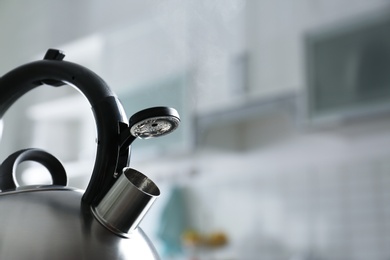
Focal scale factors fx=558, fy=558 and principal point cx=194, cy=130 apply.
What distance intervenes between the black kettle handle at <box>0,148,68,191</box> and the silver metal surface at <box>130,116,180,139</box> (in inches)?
4.4

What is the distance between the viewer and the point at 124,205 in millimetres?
381

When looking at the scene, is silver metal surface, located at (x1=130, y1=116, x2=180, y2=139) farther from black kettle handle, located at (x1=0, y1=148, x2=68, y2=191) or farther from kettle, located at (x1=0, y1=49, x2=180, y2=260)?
black kettle handle, located at (x1=0, y1=148, x2=68, y2=191)

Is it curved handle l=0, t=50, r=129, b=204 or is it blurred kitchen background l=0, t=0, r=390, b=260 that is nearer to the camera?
curved handle l=0, t=50, r=129, b=204

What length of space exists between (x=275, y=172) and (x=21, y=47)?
1.63 metres

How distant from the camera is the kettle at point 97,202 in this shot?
0.36 m

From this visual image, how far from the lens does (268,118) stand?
9.34 feet

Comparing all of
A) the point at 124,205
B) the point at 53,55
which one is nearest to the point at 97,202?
the point at 124,205

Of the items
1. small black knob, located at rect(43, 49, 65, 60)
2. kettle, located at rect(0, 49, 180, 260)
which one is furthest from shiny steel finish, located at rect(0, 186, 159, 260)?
small black knob, located at rect(43, 49, 65, 60)

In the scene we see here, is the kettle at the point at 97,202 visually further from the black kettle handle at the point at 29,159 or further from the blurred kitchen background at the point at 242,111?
the blurred kitchen background at the point at 242,111

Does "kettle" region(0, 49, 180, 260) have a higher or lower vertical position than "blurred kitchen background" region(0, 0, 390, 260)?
lower

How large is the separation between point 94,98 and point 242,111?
2146 millimetres

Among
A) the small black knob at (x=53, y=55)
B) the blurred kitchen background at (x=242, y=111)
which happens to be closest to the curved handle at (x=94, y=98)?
the small black knob at (x=53, y=55)

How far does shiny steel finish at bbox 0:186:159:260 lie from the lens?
36 cm

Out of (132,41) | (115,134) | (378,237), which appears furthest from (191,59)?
(115,134)
